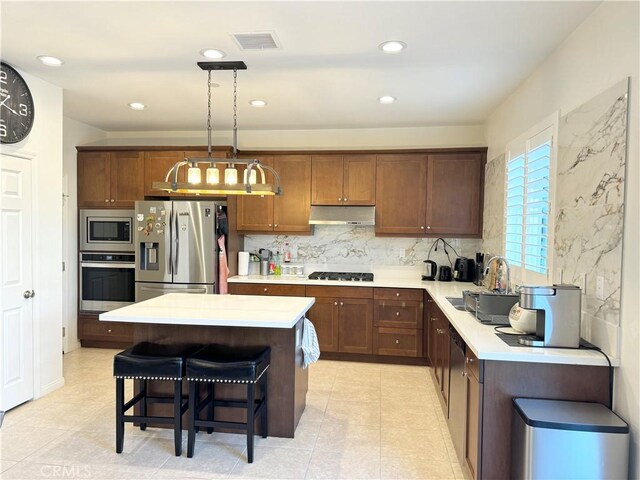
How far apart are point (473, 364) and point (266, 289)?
2808 mm

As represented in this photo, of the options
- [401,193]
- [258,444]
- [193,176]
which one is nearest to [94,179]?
[193,176]

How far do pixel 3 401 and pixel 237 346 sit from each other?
194 centimetres

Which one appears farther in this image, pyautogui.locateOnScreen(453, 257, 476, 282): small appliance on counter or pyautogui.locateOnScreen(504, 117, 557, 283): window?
pyautogui.locateOnScreen(453, 257, 476, 282): small appliance on counter

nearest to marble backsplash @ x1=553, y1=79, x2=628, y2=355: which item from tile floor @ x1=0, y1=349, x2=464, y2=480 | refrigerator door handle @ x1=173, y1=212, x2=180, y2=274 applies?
tile floor @ x1=0, y1=349, x2=464, y2=480

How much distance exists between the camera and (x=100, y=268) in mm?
4945

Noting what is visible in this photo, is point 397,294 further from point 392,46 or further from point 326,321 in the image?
Answer: point 392,46

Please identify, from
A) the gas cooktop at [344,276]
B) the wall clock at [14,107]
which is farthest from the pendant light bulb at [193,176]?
the gas cooktop at [344,276]

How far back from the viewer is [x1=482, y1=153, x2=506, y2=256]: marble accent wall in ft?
12.8

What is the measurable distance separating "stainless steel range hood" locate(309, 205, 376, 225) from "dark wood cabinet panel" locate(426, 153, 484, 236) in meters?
0.67

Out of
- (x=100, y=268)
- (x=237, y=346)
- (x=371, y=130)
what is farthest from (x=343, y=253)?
(x=100, y=268)

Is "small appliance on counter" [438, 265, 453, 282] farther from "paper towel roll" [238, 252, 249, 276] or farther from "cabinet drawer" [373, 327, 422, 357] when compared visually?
"paper towel roll" [238, 252, 249, 276]

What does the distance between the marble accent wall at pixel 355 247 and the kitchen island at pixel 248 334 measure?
83.4 inches

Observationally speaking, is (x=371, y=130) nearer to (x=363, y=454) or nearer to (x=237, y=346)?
(x=237, y=346)

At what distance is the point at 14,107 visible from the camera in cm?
322
